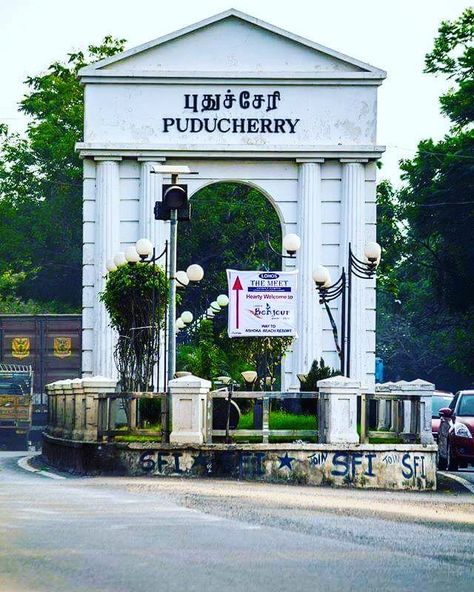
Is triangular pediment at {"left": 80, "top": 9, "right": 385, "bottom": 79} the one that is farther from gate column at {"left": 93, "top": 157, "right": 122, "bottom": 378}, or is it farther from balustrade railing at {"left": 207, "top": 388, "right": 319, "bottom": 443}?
balustrade railing at {"left": 207, "top": 388, "right": 319, "bottom": 443}

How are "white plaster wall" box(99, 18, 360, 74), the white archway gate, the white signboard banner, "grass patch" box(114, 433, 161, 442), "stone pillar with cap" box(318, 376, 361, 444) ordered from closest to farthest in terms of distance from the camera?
"stone pillar with cap" box(318, 376, 361, 444), "grass patch" box(114, 433, 161, 442), the white signboard banner, the white archway gate, "white plaster wall" box(99, 18, 360, 74)

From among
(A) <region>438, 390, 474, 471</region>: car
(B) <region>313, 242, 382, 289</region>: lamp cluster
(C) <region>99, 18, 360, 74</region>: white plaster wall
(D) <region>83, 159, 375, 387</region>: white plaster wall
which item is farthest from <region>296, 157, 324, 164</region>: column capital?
(A) <region>438, 390, 474, 471</region>: car

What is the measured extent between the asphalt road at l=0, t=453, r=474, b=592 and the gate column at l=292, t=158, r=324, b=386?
15.8 m

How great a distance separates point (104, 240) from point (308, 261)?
4.03 metres

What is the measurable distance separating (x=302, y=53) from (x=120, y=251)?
5438 mm

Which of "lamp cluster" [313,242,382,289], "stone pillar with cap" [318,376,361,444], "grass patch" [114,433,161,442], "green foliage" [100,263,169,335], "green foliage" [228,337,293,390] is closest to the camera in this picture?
"stone pillar with cap" [318,376,361,444]

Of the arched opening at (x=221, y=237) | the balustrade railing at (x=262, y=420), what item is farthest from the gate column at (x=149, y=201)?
the arched opening at (x=221, y=237)

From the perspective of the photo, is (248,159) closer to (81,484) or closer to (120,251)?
(120,251)

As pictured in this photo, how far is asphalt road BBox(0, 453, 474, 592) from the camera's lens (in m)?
10.5

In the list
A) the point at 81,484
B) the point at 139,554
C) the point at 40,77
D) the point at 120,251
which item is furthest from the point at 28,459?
the point at 40,77

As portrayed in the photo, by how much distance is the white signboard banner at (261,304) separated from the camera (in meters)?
29.1

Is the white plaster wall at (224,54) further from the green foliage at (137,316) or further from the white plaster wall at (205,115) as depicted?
the green foliage at (137,316)

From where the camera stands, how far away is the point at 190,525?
1440 centimetres

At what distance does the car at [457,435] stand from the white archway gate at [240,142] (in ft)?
13.9
